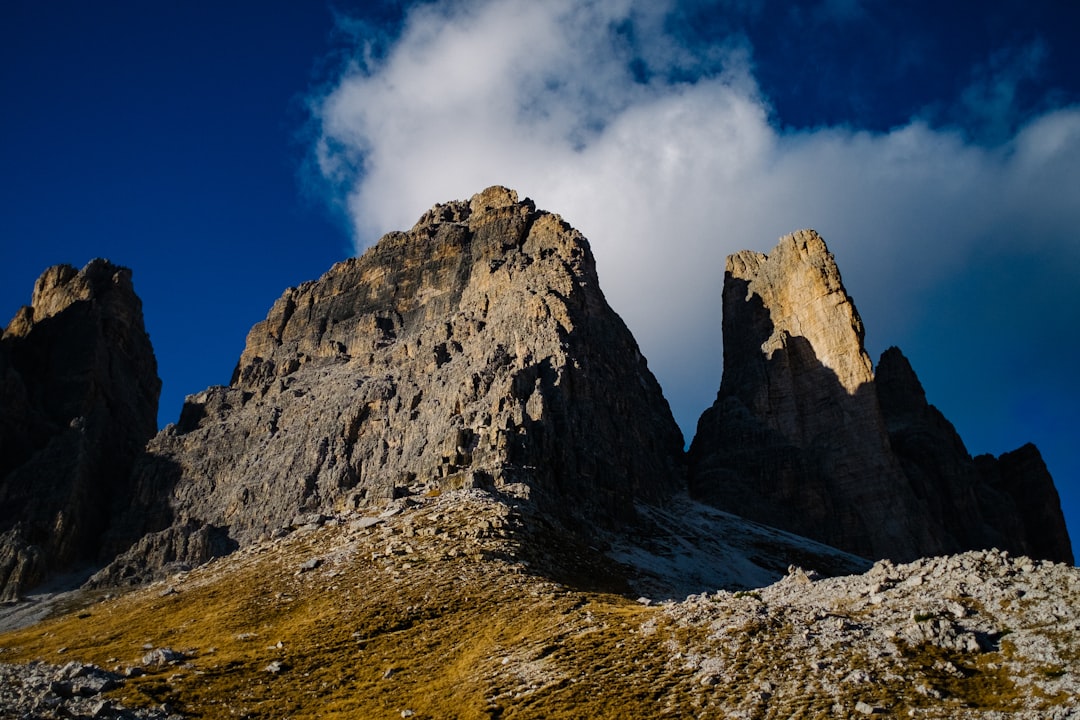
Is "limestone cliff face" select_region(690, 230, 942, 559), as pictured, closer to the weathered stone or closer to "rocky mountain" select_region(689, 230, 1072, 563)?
"rocky mountain" select_region(689, 230, 1072, 563)

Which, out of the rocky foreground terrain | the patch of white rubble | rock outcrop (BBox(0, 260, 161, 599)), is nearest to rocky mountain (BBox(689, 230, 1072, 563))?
the rocky foreground terrain

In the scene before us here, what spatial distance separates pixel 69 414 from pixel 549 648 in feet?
459

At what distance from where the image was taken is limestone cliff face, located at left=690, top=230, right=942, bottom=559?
460 ft

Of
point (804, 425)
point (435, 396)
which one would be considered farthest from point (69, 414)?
point (804, 425)

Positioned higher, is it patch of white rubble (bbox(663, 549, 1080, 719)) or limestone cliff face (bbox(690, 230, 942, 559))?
limestone cliff face (bbox(690, 230, 942, 559))

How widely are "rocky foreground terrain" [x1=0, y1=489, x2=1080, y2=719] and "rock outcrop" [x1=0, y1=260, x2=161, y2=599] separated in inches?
2828

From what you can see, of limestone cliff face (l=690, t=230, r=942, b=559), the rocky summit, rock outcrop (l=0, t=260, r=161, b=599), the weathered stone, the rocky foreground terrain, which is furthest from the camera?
the weathered stone

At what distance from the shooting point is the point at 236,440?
13950cm

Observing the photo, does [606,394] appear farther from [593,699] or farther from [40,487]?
[593,699]

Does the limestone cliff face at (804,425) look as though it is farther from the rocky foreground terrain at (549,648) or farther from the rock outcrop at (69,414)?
the rock outcrop at (69,414)

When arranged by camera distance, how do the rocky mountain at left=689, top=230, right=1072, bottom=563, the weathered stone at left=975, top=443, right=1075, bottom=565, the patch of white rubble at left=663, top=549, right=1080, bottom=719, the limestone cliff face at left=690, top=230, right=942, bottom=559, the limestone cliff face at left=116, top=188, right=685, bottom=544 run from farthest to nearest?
the weathered stone at left=975, top=443, right=1075, bottom=565 → the rocky mountain at left=689, top=230, right=1072, bottom=563 → the limestone cliff face at left=690, top=230, right=942, bottom=559 → the limestone cliff face at left=116, top=188, right=685, bottom=544 → the patch of white rubble at left=663, top=549, right=1080, bottom=719

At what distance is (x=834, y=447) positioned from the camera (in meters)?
150

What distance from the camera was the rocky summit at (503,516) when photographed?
35625 mm

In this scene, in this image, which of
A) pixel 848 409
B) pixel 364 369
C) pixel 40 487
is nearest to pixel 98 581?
pixel 40 487
